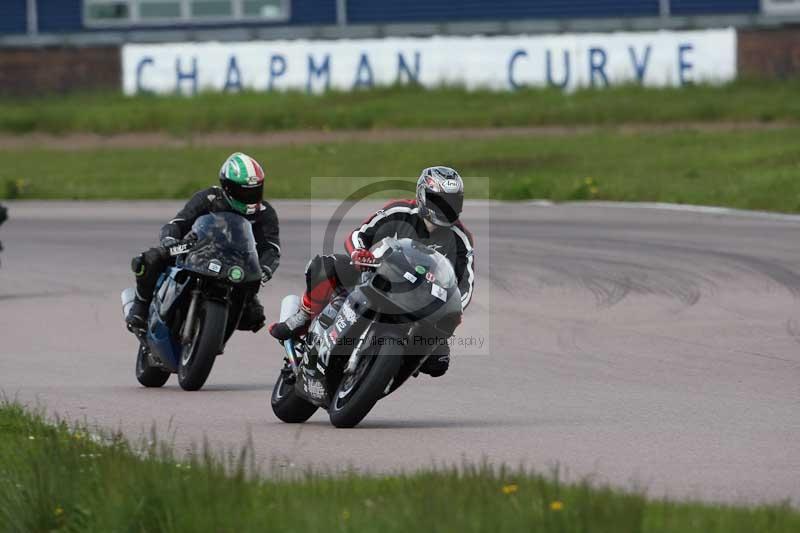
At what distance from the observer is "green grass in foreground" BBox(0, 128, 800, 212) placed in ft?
87.2

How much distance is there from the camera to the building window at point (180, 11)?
145ft

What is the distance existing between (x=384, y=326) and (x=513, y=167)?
2095 cm

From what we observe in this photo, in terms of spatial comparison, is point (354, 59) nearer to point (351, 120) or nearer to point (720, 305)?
point (351, 120)

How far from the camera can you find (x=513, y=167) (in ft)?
98.3

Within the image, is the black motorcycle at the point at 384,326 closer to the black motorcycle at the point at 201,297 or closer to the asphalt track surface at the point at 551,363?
the asphalt track surface at the point at 551,363

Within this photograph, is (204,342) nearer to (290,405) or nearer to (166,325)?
(166,325)

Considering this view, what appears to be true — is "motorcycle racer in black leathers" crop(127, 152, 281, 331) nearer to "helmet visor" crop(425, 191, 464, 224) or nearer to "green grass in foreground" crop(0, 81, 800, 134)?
"helmet visor" crop(425, 191, 464, 224)

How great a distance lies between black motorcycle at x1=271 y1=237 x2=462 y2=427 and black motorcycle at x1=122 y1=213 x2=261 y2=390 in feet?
5.72

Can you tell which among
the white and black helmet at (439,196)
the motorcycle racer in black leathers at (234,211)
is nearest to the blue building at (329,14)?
the motorcycle racer in black leathers at (234,211)

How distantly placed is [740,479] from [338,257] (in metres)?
2.88

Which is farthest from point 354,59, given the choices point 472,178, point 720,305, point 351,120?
point 720,305

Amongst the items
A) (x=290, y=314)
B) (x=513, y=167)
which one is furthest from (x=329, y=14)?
(x=290, y=314)

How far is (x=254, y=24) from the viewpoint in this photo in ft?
145

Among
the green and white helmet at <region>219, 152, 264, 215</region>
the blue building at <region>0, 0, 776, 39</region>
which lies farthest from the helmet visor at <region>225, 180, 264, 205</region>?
the blue building at <region>0, 0, 776, 39</region>
